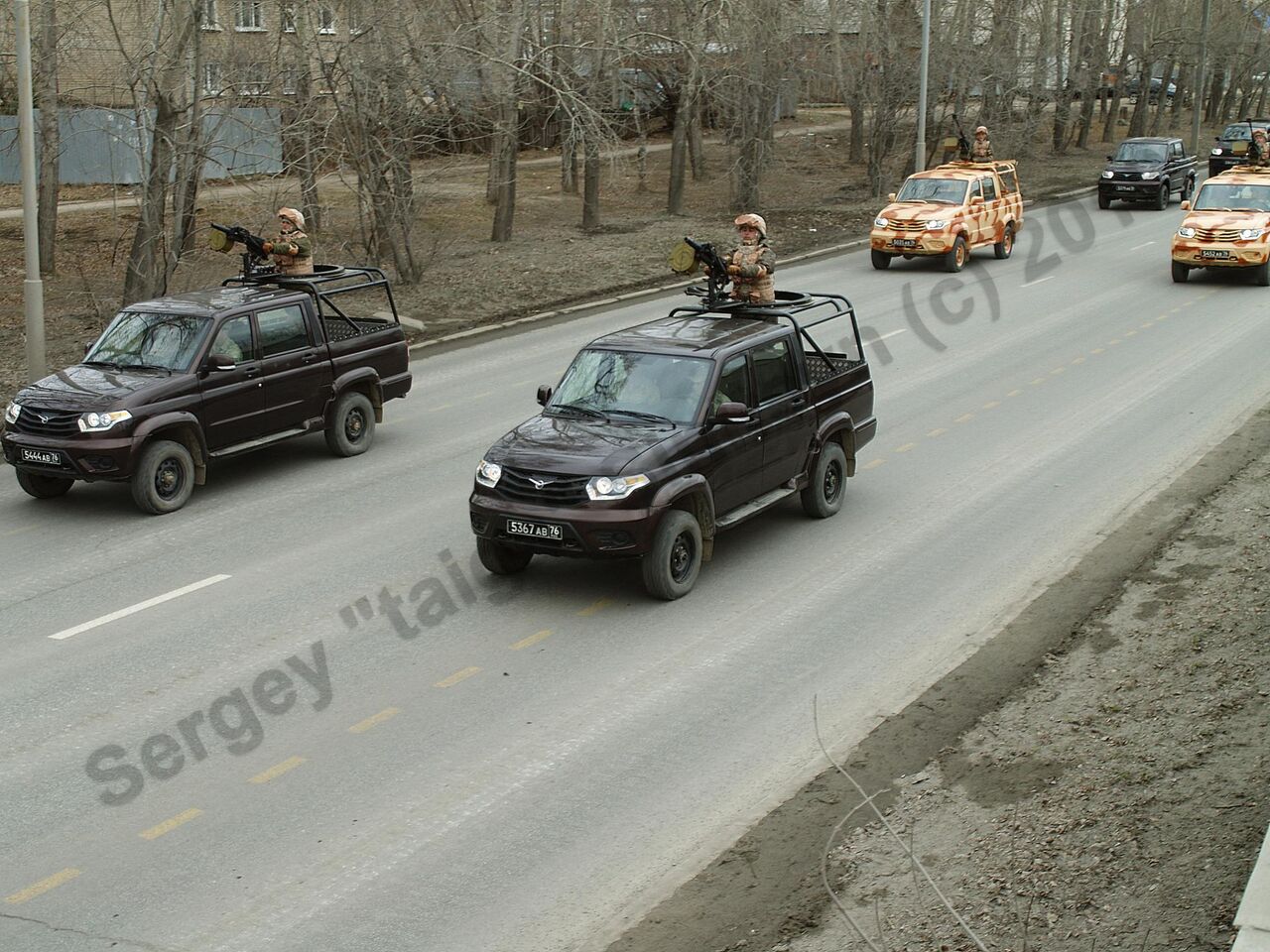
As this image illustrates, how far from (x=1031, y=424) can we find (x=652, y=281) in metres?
12.0

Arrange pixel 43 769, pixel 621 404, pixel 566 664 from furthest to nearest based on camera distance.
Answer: pixel 621 404 → pixel 566 664 → pixel 43 769

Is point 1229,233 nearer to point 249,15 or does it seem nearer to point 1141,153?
point 1141,153

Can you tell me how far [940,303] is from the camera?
25203mm

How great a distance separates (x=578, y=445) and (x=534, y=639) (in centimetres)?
162

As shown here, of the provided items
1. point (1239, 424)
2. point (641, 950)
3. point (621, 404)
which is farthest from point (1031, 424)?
point (641, 950)

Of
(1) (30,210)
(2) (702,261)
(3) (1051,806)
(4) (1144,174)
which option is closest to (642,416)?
(2) (702,261)

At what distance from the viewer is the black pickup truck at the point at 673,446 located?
1090 centimetres

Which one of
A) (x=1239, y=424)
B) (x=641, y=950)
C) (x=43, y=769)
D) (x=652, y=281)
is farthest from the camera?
(x=652, y=281)

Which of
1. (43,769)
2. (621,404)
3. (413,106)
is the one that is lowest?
(43,769)

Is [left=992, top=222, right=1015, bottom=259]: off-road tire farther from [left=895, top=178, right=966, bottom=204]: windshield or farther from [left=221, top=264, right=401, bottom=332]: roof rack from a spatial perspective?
[left=221, top=264, right=401, bottom=332]: roof rack

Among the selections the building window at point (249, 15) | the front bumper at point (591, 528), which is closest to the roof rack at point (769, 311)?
the front bumper at point (591, 528)

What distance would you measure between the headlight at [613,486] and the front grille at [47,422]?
17.5ft

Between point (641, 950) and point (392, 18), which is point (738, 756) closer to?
point (641, 950)

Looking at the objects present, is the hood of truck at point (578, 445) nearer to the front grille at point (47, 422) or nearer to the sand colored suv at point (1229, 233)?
the front grille at point (47, 422)
